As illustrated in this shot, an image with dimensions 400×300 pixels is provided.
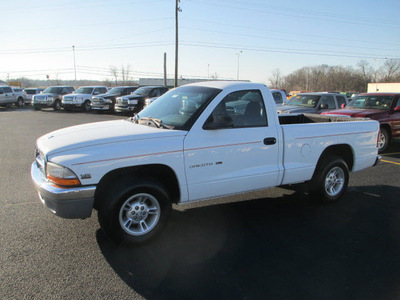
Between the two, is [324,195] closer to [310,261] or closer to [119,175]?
[310,261]

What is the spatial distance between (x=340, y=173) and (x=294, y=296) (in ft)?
9.98

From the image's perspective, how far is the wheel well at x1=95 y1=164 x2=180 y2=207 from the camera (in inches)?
143

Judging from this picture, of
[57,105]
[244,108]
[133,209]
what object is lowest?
[57,105]

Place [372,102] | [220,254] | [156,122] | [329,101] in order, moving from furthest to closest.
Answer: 1. [329,101]
2. [372,102]
3. [156,122]
4. [220,254]

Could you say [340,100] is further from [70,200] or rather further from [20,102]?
[20,102]

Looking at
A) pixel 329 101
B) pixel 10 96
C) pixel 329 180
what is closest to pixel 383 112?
pixel 329 101

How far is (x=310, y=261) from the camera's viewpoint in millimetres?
3475

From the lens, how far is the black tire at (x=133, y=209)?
350cm

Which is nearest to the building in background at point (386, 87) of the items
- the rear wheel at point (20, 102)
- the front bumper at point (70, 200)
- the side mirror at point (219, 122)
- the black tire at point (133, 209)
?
the rear wheel at point (20, 102)

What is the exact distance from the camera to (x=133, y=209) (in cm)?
369

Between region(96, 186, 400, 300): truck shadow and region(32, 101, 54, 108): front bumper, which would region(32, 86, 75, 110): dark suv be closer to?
region(32, 101, 54, 108): front bumper

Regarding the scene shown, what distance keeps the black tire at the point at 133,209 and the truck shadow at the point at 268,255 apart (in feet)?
0.62

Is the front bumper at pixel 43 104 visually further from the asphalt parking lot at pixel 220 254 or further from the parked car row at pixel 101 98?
the asphalt parking lot at pixel 220 254

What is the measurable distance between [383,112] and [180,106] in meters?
8.05
